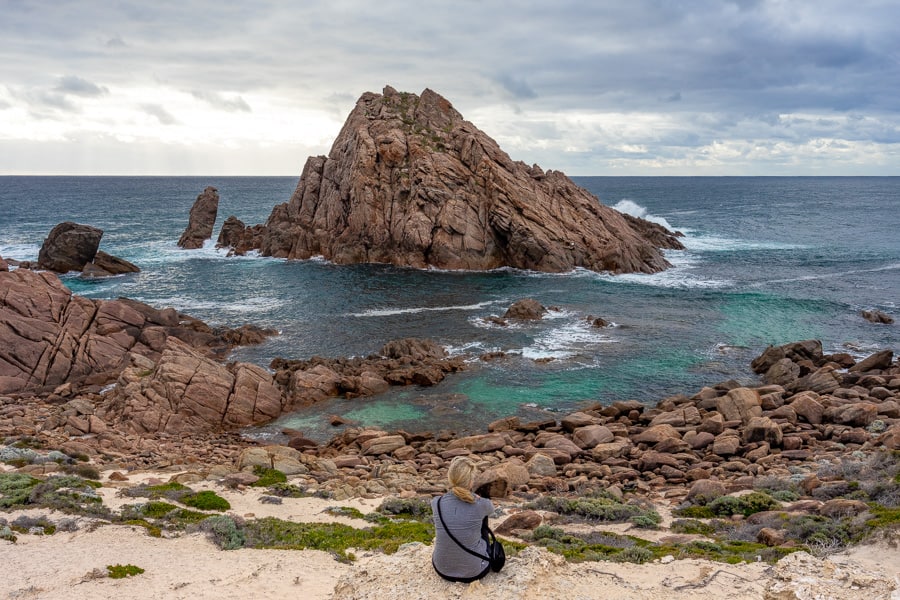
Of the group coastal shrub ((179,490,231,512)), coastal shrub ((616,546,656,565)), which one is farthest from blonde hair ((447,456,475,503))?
coastal shrub ((179,490,231,512))

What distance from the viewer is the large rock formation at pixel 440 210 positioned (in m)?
79.2

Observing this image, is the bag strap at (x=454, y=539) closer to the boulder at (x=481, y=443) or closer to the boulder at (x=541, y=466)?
the boulder at (x=541, y=466)

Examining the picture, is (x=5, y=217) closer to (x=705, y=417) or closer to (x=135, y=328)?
(x=135, y=328)

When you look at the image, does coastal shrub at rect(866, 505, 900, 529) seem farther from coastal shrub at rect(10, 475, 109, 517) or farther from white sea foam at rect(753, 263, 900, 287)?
white sea foam at rect(753, 263, 900, 287)

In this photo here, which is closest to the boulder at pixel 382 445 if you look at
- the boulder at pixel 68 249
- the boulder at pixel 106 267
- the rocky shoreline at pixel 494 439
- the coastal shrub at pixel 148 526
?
the rocky shoreline at pixel 494 439

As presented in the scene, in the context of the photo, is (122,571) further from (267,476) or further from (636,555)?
(636,555)

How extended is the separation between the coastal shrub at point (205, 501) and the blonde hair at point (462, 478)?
12.1 m

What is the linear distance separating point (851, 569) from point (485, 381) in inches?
1160

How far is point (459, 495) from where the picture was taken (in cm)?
1042

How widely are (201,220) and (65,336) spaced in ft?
222

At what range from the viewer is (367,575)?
12562 mm

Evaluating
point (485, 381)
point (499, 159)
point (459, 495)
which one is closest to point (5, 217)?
point (499, 159)

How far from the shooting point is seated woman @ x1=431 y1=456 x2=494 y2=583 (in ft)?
34.1

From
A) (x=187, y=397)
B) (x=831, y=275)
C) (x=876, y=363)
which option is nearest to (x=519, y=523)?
(x=187, y=397)
